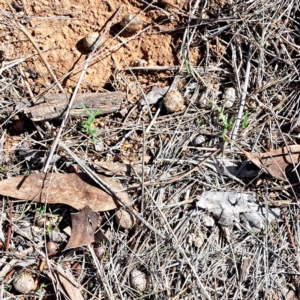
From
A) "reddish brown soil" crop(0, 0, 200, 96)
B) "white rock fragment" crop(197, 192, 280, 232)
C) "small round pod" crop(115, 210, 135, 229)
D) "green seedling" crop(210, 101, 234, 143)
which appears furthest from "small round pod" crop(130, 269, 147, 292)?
"reddish brown soil" crop(0, 0, 200, 96)

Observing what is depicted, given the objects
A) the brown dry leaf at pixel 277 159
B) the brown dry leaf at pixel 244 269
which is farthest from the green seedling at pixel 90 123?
the brown dry leaf at pixel 244 269

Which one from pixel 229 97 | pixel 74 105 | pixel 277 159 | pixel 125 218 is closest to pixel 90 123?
pixel 74 105

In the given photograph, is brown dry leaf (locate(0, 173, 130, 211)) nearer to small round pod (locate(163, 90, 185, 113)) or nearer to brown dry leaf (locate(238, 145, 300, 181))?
small round pod (locate(163, 90, 185, 113))

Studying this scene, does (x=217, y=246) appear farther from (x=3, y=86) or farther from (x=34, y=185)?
(x=3, y=86)

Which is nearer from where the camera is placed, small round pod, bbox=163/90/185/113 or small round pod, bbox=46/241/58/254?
small round pod, bbox=46/241/58/254

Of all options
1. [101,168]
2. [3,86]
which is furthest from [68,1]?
[101,168]

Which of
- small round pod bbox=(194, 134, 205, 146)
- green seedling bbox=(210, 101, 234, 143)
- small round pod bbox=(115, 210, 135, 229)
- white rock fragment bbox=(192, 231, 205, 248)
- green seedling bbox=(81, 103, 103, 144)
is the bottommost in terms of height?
white rock fragment bbox=(192, 231, 205, 248)

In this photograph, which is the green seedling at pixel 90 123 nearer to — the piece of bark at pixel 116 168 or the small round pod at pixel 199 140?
the piece of bark at pixel 116 168
